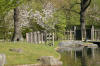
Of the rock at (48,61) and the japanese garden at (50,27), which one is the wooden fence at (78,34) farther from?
the rock at (48,61)

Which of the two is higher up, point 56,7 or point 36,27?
point 56,7

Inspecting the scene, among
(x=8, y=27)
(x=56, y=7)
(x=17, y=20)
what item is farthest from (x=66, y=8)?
(x=17, y=20)

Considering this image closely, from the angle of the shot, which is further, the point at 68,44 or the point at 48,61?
the point at 68,44

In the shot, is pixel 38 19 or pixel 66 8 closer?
pixel 38 19

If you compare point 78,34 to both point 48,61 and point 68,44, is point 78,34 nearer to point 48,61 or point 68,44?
point 68,44

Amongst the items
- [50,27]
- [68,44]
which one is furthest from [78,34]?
[68,44]

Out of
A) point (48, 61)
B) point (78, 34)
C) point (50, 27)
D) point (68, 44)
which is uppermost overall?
point (50, 27)

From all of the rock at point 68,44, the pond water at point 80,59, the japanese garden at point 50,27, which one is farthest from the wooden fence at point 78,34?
the pond water at point 80,59

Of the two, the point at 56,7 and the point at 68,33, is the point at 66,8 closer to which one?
the point at 56,7

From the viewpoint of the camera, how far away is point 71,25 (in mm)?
61375

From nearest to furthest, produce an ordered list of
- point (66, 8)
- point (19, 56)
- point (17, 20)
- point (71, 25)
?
point (19, 56) → point (17, 20) → point (66, 8) → point (71, 25)

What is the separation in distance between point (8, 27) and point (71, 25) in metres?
17.1

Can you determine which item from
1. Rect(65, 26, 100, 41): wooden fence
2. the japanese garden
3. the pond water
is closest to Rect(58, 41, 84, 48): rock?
the japanese garden

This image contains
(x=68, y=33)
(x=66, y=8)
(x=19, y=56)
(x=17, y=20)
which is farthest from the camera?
(x=66, y=8)
